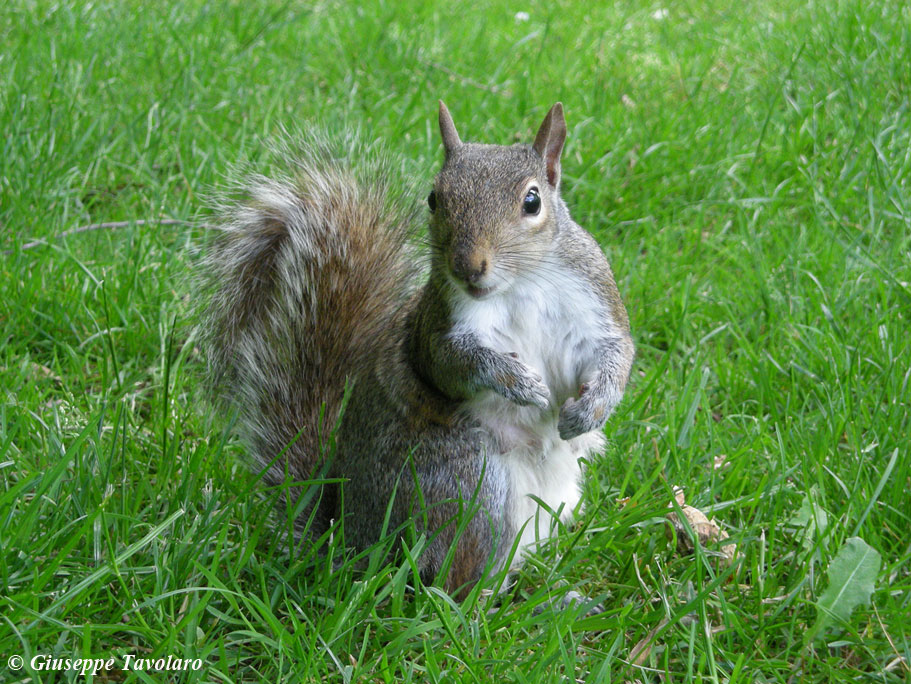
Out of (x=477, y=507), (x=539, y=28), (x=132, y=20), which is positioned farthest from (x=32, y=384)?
(x=539, y=28)

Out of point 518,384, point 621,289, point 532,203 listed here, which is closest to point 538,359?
point 518,384

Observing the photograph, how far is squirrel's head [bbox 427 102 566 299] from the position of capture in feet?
4.43

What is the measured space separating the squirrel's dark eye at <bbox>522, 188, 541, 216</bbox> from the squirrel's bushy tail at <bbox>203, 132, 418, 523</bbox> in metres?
0.36

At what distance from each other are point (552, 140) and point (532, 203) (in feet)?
0.48

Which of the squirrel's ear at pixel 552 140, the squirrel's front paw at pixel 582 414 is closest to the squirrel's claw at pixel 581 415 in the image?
the squirrel's front paw at pixel 582 414

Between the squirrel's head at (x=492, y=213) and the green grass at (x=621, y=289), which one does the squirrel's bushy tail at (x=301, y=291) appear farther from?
the squirrel's head at (x=492, y=213)

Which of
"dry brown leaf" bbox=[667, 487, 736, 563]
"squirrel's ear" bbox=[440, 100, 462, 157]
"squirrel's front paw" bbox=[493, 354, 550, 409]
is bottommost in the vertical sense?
"dry brown leaf" bbox=[667, 487, 736, 563]

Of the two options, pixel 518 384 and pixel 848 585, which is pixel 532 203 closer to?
pixel 518 384

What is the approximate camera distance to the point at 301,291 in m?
1.68

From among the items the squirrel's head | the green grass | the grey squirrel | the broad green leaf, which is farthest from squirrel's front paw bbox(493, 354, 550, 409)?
the broad green leaf

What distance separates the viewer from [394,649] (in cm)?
135

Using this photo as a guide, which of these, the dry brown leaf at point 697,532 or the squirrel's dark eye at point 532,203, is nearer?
the squirrel's dark eye at point 532,203

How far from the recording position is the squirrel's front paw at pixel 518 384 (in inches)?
55.6

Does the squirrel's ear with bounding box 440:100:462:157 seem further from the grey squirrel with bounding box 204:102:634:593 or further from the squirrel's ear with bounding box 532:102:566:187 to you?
the squirrel's ear with bounding box 532:102:566:187
